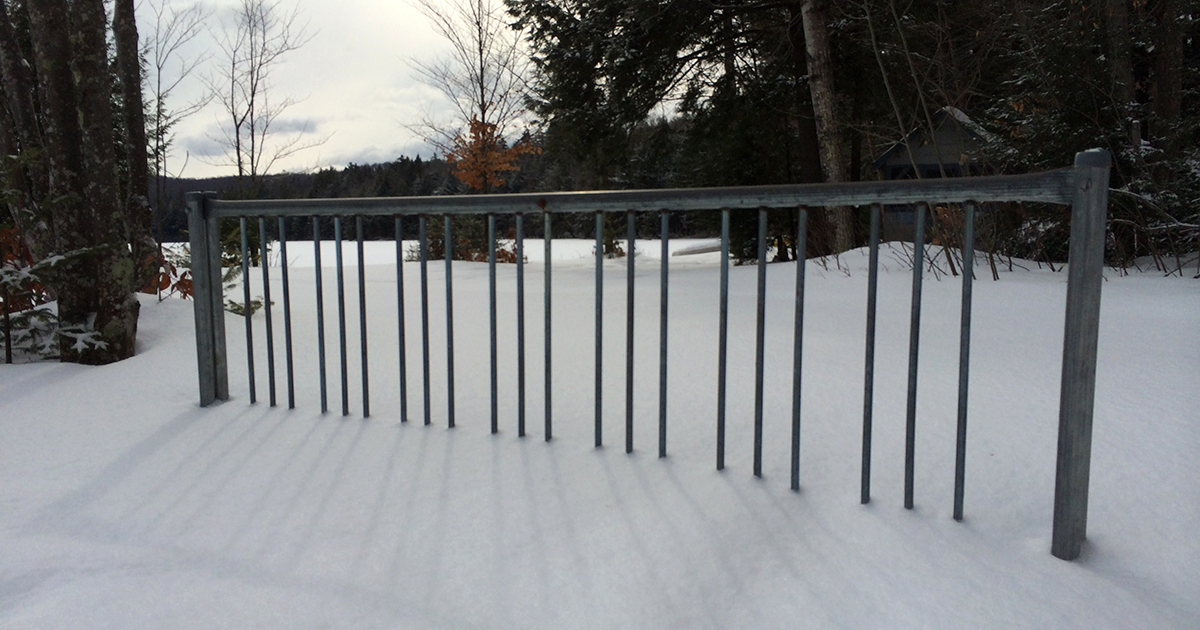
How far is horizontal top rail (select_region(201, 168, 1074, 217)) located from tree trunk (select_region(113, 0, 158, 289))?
3.39 metres

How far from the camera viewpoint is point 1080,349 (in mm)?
1604

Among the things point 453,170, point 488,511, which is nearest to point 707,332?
point 488,511

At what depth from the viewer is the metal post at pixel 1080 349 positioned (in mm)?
1554

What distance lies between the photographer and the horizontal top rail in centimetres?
163

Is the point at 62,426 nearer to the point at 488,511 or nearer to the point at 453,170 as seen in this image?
the point at 488,511

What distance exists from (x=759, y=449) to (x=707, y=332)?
1975mm

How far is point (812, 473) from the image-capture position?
207 centimetres

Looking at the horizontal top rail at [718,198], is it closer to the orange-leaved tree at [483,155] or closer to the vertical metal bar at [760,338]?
the vertical metal bar at [760,338]

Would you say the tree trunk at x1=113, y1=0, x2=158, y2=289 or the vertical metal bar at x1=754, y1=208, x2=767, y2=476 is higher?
the tree trunk at x1=113, y1=0, x2=158, y2=289

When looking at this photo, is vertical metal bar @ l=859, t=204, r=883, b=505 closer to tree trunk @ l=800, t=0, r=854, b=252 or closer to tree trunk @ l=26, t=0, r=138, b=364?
tree trunk @ l=26, t=0, r=138, b=364

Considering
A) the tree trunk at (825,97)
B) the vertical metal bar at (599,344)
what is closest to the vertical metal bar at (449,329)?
the vertical metal bar at (599,344)

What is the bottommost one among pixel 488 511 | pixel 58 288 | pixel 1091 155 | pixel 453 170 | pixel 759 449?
pixel 488 511

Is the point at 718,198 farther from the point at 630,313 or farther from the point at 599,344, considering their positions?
the point at 599,344

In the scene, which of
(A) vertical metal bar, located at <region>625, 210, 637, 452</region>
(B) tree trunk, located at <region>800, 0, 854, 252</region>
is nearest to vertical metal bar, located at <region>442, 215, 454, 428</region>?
(A) vertical metal bar, located at <region>625, 210, 637, 452</region>
